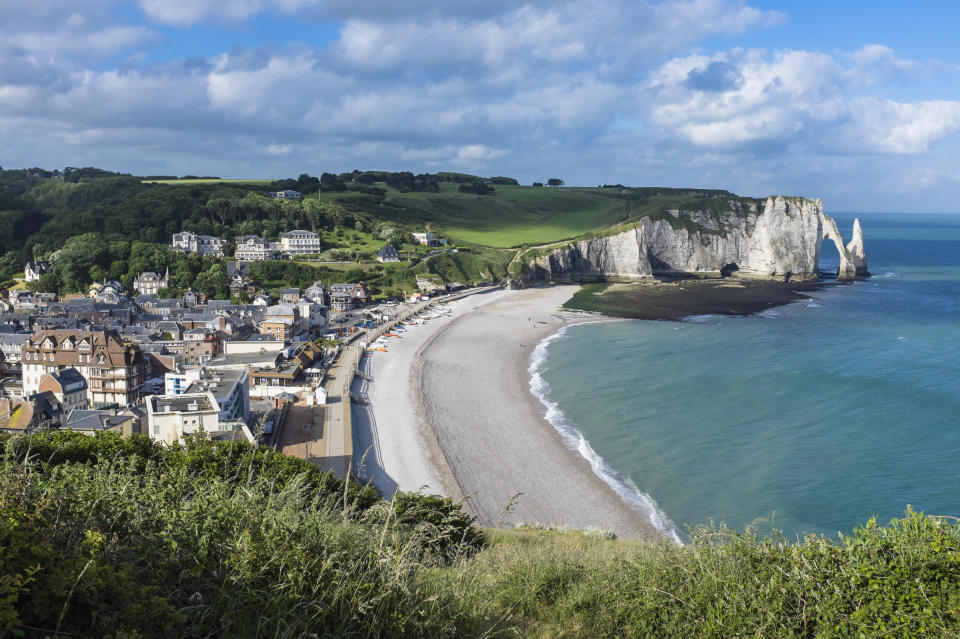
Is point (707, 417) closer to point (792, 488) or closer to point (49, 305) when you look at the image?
point (792, 488)

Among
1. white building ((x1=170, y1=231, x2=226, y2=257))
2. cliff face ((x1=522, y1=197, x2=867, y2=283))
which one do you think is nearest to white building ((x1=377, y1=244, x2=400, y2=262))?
cliff face ((x1=522, y1=197, x2=867, y2=283))

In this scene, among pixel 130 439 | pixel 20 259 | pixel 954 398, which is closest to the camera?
pixel 130 439

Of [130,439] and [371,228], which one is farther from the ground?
[371,228]

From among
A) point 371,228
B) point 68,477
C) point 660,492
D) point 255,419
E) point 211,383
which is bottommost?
point 660,492

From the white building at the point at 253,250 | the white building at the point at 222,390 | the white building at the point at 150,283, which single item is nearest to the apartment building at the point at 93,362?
the white building at the point at 222,390

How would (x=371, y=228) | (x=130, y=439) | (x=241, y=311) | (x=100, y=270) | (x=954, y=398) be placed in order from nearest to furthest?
(x=130, y=439) → (x=954, y=398) → (x=241, y=311) → (x=100, y=270) → (x=371, y=228)

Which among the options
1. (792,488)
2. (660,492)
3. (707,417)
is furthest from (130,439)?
(707,417)

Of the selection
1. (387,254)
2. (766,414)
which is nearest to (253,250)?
(387,254)
